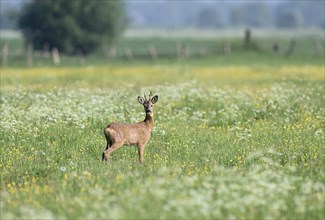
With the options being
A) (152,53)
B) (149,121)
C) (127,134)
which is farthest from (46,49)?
(127,134)

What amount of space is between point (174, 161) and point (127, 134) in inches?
41.0

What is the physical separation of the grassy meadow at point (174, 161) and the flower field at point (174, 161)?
3 cm

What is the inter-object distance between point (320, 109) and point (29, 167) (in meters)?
11.2

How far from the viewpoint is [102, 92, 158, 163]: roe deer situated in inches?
564

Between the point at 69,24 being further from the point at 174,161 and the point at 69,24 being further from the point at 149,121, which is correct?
the point at 174,161

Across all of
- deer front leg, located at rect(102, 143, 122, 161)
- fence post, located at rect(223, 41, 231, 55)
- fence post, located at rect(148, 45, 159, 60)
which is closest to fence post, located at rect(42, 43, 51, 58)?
fence post, located at rect(148, 45, 159, 60)

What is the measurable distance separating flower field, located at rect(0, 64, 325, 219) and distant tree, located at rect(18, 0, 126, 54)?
2113 inches

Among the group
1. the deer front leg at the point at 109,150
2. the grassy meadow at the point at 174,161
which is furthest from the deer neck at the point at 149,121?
the deer front leg at the point at 109,150

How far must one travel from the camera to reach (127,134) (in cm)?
1460

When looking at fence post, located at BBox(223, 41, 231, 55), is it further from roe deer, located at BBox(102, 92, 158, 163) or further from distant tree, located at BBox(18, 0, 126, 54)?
roe deer, located at BBox(102, 92, 158, 163)

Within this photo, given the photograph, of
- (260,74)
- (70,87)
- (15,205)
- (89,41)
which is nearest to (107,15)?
(89,41)

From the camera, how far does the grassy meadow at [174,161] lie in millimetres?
10125

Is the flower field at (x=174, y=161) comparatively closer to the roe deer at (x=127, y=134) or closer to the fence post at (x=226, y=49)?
the roe deer at (x=127, y=134)

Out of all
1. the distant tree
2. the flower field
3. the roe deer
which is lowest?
the flower field
